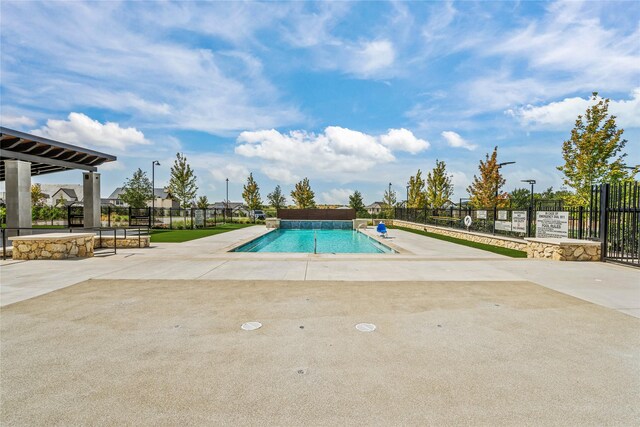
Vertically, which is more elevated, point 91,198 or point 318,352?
point 91,198

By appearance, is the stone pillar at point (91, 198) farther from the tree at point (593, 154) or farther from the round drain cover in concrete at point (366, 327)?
the tree at point (593, 154)

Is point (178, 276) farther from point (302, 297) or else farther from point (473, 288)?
point (473, 288)

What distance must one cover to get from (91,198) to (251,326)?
2162cm

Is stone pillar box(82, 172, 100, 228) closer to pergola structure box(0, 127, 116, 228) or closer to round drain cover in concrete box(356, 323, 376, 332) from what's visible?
pergola structure box(0, 127, 116, 228)

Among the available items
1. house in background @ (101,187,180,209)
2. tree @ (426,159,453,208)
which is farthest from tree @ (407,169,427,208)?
house in background @ (101,187,180,209)

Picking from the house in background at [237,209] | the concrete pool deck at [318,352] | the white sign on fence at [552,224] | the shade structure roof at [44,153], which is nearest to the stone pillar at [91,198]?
the shade structure roof at [44,153]

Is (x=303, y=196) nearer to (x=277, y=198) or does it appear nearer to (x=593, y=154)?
(x=277, y=198)

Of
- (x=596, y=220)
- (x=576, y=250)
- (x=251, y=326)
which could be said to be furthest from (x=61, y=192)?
(x=596, y=220)

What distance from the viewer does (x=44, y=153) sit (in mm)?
17125

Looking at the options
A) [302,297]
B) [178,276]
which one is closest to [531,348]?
[302,297]

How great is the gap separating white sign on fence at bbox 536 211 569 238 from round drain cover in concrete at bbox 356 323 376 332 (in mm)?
11675

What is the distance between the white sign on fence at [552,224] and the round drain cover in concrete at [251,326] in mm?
13014

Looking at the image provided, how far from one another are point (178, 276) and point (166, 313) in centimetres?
306

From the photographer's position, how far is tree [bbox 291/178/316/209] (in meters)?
52.2
